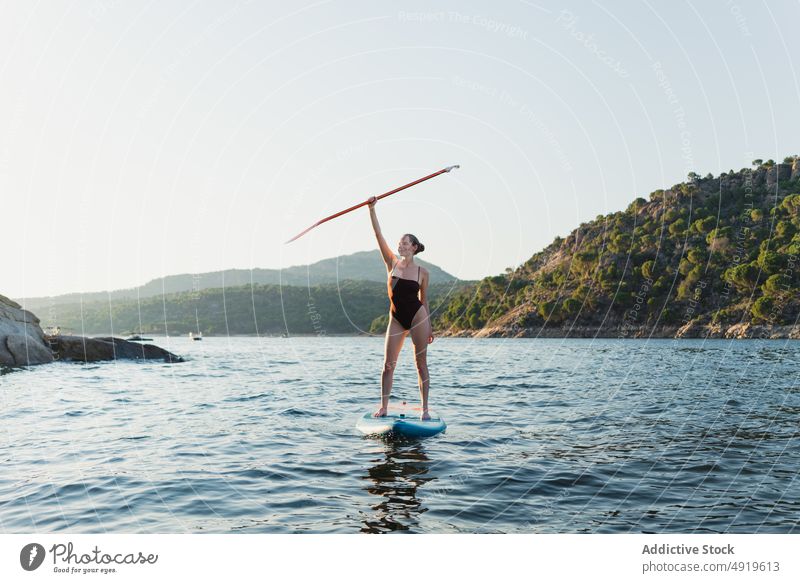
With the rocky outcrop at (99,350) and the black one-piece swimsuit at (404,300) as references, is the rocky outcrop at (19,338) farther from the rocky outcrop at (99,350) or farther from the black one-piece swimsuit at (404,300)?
the black one-piece swimsuit at (404,300)

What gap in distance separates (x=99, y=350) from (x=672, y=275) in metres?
91.6

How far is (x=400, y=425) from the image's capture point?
39.0 feet

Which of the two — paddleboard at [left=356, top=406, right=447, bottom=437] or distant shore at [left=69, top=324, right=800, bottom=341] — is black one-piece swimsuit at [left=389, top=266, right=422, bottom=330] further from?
distant shore at [left=69, top=324, right=800, bottom=341]

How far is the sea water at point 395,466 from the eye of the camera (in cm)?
742

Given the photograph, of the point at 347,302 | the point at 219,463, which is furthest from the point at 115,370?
the point at 347,302

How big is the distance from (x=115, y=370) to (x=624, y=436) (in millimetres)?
27269

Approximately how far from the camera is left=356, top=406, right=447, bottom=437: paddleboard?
11.9 metres

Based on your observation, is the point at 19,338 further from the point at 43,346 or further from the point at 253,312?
the point at 253,312

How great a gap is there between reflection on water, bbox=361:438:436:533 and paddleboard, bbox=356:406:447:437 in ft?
Result: 0.68

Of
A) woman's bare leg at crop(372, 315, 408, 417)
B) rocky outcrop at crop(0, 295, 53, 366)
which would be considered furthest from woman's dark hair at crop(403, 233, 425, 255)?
rocky outcrop at crop(0, 295, 53, 366)

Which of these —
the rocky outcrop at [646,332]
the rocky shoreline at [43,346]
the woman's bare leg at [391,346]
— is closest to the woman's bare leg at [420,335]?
the woman's bare leg at [391,346]

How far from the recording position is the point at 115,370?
32062 mm

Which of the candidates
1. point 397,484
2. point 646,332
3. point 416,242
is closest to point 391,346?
point 416,242
